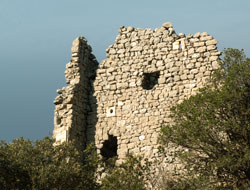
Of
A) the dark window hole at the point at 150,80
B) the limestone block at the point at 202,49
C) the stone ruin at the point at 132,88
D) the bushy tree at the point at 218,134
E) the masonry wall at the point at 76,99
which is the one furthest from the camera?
the dark window hole at the point at 150,80

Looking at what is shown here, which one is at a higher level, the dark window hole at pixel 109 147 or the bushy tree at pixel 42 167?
the dark window hole at pixel 109 147

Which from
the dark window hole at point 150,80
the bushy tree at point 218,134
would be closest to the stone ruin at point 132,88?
the dark window hole at point 150,80

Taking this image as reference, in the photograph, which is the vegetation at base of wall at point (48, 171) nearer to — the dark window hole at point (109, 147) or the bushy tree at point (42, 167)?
the bushy tree at point (42, 167)

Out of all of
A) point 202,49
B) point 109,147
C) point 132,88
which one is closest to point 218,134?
point 202,49

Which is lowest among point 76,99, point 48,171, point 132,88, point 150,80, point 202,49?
point 48,171

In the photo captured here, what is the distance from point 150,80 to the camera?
16.7m

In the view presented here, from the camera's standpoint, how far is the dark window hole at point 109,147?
1616 centimetres

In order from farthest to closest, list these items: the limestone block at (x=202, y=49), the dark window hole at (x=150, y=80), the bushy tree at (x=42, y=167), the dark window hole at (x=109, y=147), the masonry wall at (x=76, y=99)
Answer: the dark window hole at (x=150, y=80)
the dark window hole at (x=109, y=147)
the limestone block at (x=202, y=49)
the masonry wall at (x=76, y=99)
the bushy tree at (x=42, y=167)

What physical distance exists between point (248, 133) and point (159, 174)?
329cm

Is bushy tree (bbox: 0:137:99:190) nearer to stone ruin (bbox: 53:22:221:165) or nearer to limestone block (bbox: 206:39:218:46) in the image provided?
stone ruin (bbox: 53:22:221:165)

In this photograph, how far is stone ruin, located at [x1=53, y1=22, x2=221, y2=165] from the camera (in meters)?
15.6

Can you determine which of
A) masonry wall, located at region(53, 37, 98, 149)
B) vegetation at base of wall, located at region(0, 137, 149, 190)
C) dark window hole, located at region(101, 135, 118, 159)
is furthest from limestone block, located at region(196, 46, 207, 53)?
vegetation at base of wall, located at region(0, 137, 149, 190)

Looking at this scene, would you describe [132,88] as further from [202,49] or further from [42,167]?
[42,167]

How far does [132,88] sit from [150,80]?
79 cm
